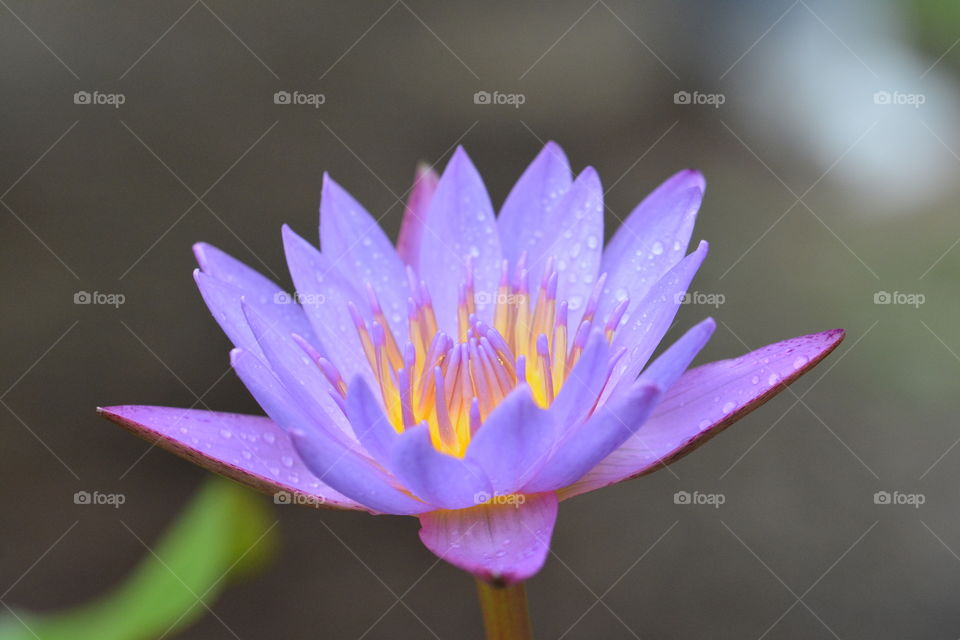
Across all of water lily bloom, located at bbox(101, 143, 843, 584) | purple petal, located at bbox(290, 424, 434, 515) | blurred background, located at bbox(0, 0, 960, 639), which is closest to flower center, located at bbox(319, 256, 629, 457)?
water lily bloom, located at bbox(101, 143, 843, 584)

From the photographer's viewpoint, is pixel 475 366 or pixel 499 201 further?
pixel 499 201

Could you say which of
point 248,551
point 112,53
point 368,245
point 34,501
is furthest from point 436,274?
point 112,53

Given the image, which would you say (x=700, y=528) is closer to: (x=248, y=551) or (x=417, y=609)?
(x=417, y=609)

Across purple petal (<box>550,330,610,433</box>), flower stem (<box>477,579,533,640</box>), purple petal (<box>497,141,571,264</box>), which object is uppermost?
purple petal (<box>497,141,571,264</box>)

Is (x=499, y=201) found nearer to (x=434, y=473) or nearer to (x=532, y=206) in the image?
(x=532, y=206)

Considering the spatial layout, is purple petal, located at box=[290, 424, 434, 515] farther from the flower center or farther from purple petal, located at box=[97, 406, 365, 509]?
the flower center

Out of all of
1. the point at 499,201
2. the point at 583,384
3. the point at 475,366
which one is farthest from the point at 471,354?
the point at 499,201

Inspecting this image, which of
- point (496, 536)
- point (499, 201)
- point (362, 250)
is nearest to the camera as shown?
point (496, 536)
